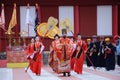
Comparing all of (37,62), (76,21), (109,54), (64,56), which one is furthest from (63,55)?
(76,21)

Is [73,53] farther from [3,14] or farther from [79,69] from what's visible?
[3,14]

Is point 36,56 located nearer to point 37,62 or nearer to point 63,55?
point 37,62

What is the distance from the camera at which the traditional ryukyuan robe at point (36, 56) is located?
17.4 meters

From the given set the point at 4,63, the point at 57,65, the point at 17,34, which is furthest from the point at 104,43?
the point at 17,34

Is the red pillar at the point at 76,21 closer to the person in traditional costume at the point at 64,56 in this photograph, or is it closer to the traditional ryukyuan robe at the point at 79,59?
the traditional ryukyuan robe at the point at 79,59

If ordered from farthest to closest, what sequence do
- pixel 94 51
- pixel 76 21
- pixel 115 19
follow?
pixel 76 21 → pixel 115 19 → pixel 94 51

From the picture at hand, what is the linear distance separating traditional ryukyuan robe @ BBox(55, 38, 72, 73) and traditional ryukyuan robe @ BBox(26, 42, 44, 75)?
4.53 feet

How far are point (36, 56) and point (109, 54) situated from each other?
3855mm

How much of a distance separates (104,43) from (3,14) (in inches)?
301

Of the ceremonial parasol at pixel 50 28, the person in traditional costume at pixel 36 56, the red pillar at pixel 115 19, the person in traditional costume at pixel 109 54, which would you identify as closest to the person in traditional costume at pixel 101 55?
the person in traditional costume at pixel 109 54

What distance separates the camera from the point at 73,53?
57.9 ft

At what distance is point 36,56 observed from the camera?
1752cm

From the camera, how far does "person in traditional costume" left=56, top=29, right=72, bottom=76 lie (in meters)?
16.1

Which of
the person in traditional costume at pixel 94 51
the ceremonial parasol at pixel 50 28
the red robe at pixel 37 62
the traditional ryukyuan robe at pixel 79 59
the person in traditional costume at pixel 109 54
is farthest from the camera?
the person in traditional costume at pixel 94 51
